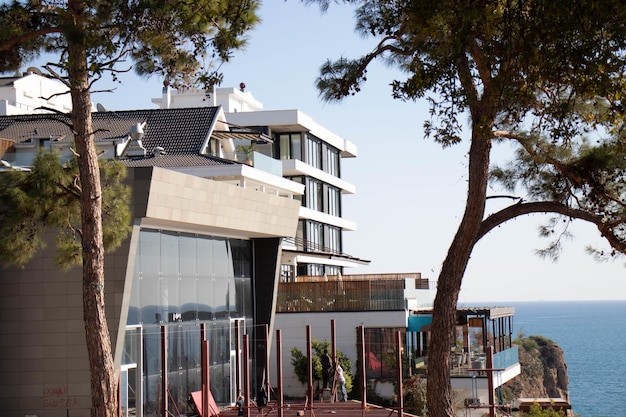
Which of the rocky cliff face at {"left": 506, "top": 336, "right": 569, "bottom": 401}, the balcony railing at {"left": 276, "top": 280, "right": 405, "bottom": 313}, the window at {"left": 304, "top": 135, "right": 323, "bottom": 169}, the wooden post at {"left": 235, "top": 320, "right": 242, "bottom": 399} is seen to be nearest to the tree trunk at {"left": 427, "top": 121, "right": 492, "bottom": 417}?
the wooden post at {"left": 235, "top": 320, "right": 242, "bottom": 399}

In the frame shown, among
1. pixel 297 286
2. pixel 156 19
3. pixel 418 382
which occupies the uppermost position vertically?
pixel 156 19

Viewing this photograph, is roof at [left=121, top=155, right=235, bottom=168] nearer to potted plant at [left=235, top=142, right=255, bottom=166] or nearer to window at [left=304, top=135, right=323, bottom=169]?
potted plant at [left=235, top=142, right=255, bottom=166]

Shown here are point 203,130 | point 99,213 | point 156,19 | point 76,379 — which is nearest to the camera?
point 156,19

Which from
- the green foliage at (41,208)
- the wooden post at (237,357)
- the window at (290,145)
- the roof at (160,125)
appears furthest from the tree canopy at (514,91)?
the window at (290,145)

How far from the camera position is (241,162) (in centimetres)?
3825

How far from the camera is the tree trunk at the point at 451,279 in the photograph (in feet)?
60.4

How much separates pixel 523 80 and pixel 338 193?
47.4 meters

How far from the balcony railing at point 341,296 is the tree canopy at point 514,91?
19364mm

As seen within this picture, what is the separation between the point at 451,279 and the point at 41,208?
7437 millimetres

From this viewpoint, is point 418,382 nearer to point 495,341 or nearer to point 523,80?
point 495,341

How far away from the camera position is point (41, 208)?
1892 cm

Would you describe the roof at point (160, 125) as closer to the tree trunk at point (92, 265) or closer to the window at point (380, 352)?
the window at point (380, 352)

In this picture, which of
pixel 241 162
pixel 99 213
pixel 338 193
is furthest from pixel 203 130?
pixel 338 193

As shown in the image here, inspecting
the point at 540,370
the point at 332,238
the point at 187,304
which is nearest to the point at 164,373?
the point at 187,304
